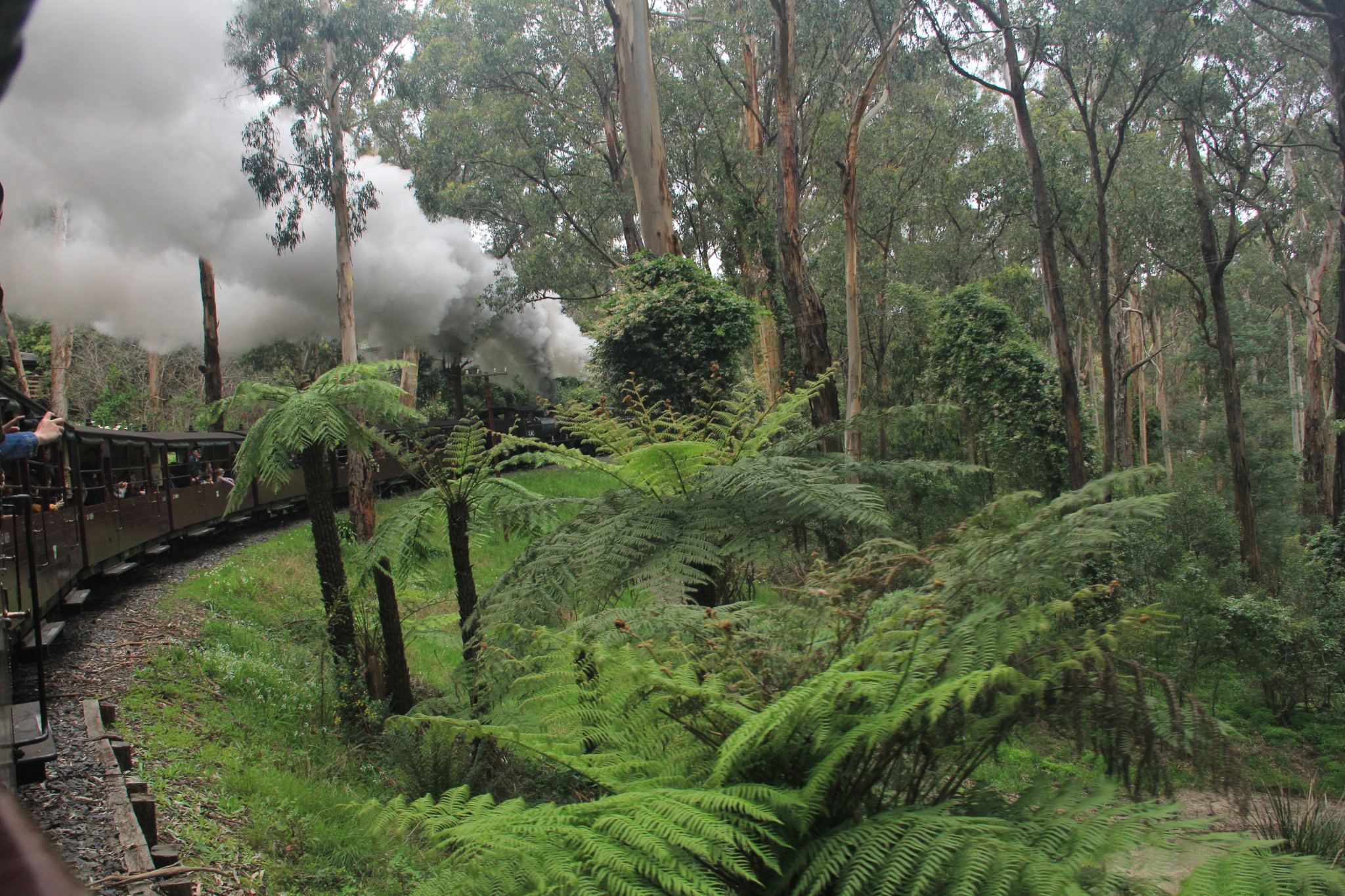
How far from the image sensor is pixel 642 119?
11992 mm

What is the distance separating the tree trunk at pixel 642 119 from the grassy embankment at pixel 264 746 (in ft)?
18.2

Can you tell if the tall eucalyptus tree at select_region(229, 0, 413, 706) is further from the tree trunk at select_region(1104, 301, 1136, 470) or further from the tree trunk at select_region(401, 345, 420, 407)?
the tree trunk at select_region(1104, 301, 1136, 470)

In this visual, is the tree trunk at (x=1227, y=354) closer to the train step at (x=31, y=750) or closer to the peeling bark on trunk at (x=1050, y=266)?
the peeling bark on trunk at (x=1050, y=266)

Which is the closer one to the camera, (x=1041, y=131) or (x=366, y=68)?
(x=366, y=68)

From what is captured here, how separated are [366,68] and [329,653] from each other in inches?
534

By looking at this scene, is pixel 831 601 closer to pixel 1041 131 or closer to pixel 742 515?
pixel 742 515

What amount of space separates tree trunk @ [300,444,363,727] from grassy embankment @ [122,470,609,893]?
182mm

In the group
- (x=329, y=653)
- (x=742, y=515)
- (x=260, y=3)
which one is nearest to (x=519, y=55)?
(x=260, y=3)

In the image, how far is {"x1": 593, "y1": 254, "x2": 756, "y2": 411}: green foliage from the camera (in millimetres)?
9953

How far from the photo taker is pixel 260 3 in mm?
15898

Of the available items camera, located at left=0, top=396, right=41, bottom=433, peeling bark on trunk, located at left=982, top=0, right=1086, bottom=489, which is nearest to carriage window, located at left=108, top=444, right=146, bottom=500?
camera, located at left=0, top=396, right=41, bottom=433

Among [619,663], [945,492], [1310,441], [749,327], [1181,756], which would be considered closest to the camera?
[1181,756]

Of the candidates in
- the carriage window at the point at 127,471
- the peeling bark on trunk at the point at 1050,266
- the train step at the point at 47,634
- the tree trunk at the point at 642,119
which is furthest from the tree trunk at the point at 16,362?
the peeling bark on trunk at the point at 1050,266

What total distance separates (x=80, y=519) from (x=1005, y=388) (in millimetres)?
16665
